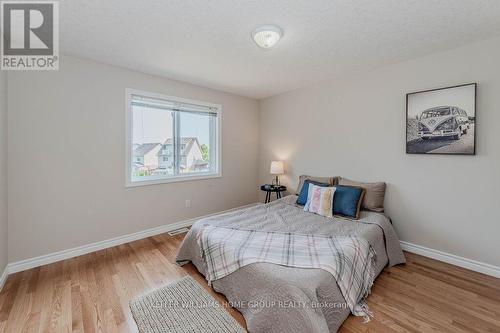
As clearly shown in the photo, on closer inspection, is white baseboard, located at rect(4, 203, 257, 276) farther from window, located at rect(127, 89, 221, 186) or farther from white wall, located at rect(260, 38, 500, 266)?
white wall, located at rect(260, 38, 500, 266)

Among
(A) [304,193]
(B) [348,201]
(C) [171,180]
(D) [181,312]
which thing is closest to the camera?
(D) [181,312]

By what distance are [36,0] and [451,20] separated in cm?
338

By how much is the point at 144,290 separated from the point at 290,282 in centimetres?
140

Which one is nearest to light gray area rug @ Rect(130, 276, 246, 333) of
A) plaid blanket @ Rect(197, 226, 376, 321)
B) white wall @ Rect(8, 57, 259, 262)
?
plaid blanket @ Rect(197, 226, 376, 321)

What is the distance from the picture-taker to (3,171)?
2.16 m

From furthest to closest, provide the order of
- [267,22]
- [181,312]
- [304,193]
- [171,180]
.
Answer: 1. [171,180]
2. [304,193]
3. [267,22]
4. [181,312]

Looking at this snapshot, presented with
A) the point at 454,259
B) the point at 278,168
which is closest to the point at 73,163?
the point at 278,168

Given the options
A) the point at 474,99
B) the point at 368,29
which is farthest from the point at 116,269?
the point at 474,99

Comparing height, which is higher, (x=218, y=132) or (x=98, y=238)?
(x=218, y=132)

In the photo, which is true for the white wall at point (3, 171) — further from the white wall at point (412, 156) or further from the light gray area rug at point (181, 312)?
the white wall at point (412, 156)

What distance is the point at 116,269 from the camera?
237cm

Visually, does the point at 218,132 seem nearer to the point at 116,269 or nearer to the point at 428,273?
the point at 116,269

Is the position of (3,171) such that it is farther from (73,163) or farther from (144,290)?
(144,290)

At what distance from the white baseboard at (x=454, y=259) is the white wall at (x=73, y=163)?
11.1 feet
